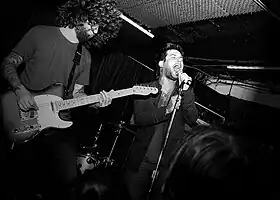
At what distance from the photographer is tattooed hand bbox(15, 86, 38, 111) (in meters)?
2.21

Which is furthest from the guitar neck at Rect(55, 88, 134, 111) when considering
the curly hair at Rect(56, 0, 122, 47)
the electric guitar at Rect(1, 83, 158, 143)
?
the curly hair at Rect(56, 0, 122, 47)

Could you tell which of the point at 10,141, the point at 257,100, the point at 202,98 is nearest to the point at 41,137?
the point at 10,141

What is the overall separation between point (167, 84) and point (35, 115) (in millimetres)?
1197

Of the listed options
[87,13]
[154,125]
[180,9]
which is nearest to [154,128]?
[154,125]

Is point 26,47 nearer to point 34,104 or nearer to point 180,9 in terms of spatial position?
point 34,104

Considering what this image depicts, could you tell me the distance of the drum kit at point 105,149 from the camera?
3.45m

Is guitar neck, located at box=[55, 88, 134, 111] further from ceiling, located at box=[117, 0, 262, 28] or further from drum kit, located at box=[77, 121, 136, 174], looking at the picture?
ceiling, located at box=[117, 0, 262, 28]

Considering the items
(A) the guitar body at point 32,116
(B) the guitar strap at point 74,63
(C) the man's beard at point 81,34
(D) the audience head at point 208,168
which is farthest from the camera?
(C) the man's beard at point 81,34

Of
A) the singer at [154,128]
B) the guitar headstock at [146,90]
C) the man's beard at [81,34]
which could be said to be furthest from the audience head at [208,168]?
the man's beard at [81,34]

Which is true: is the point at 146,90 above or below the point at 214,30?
below

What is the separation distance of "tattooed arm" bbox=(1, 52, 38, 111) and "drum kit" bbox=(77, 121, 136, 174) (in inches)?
53.7

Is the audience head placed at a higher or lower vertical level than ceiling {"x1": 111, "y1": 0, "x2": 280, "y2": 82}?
lower

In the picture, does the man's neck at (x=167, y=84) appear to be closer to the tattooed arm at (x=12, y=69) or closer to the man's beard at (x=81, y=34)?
the man's beard at (x=81, y=34)

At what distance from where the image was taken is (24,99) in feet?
7.24
